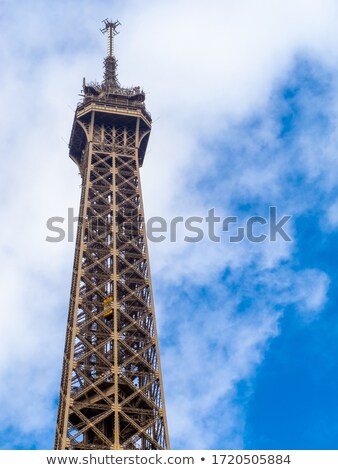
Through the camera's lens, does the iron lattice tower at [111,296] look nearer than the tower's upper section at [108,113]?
Yes

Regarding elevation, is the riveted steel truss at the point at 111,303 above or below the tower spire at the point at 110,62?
below

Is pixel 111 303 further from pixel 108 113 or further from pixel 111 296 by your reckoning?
pixel 108 113

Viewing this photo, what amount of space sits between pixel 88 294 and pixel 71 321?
2580 millimetres

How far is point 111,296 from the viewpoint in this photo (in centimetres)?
7981

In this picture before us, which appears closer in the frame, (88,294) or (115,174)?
(88,294)

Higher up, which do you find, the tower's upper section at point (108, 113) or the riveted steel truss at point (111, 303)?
the tower's upper section at point (108, 113)

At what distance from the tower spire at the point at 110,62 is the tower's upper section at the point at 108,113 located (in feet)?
5.12

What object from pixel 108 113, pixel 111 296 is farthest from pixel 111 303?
pixel 108 113

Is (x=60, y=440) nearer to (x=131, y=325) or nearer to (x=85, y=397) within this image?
(x=85, y=397)

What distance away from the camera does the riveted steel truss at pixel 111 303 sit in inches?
2840

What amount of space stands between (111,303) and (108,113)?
21.3 m
